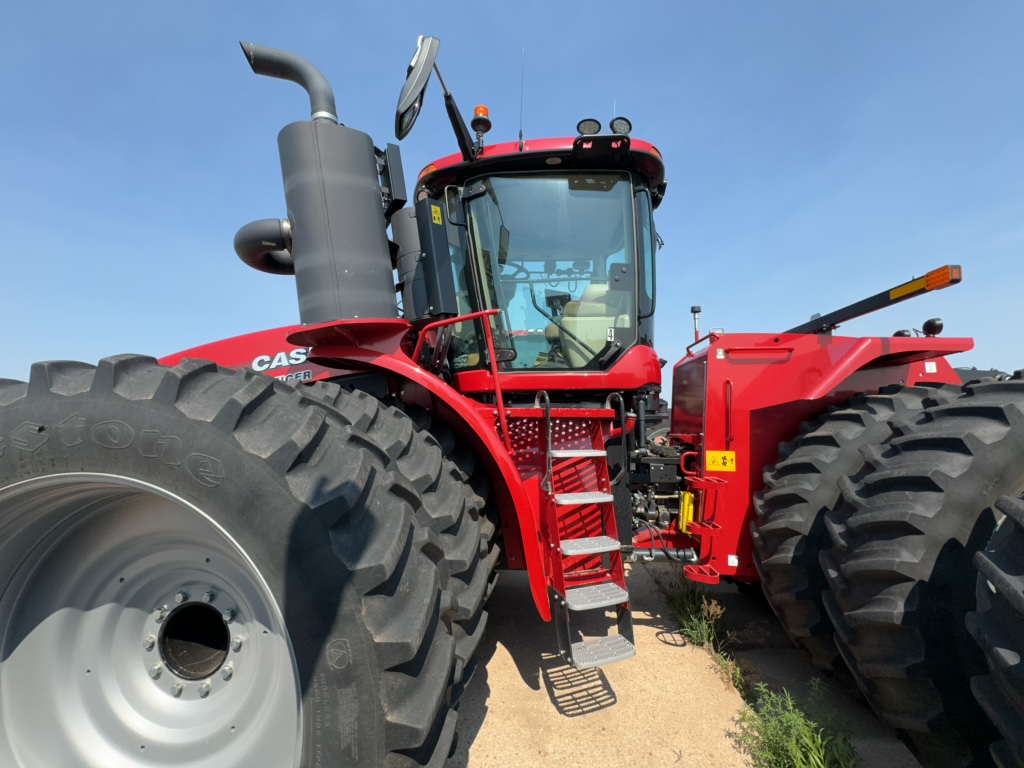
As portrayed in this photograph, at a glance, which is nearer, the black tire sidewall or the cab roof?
the black tire sidewall

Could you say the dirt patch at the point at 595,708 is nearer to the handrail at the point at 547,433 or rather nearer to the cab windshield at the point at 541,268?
the handrail at the point at 547,433

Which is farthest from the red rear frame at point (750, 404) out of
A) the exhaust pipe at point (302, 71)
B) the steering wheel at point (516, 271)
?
the exhaust pipe at point (302, 71)

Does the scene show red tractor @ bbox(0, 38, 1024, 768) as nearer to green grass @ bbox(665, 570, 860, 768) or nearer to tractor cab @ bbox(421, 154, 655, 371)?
tractor cab @ bbox(421, 154, 655, 371)

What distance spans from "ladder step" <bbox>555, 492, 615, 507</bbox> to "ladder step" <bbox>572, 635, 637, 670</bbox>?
2.01ft

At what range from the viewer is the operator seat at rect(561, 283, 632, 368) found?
292cm

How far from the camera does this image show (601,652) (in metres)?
2.23

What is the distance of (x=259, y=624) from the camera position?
4.75 ft

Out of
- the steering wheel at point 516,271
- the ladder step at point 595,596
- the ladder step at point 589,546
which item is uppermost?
the steering wheel at point 516,271

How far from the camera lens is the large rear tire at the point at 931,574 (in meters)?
1.71

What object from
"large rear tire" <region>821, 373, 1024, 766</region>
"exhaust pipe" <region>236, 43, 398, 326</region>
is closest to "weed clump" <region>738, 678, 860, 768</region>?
"large rear tire" <region>821, 373, 1024, 766</region>

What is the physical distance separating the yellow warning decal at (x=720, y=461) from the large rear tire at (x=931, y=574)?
0.86m

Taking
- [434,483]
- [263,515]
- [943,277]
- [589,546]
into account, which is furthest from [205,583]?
[943,277]

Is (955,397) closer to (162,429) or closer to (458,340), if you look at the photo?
(458,340)

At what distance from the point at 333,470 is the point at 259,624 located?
0.54 metres
